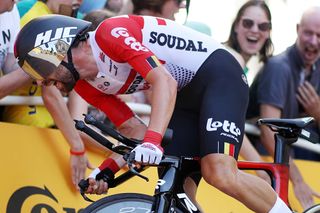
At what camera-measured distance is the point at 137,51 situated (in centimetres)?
522

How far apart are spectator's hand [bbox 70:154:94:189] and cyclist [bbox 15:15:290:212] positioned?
783mm

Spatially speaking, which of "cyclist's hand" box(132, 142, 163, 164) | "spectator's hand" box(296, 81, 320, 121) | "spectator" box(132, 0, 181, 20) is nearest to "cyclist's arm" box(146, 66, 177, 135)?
"cyclist's hand" box(132, 142, 163, 164)

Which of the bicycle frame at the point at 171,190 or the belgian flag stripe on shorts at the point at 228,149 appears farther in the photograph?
the belgian flag stripe on shorts at the point at 228,149

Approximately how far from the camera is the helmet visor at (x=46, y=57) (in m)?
5.33

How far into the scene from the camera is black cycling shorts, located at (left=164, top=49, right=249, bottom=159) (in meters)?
5.41

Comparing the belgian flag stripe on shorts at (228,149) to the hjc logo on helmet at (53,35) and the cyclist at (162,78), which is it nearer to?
the cyclist at (162,78)

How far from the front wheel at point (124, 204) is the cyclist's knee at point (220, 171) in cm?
37

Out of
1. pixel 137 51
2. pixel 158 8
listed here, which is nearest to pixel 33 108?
pixel 158 8

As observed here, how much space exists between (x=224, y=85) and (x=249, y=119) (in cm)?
237

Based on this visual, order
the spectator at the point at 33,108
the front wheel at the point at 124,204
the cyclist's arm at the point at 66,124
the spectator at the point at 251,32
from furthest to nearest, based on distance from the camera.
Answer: the spectator at the point at 251,32, the cyclist's arm at the point at 66,124, the spectator at the point at 33,108, the front wheel at the point at 124,204

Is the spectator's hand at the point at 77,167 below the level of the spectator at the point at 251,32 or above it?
below

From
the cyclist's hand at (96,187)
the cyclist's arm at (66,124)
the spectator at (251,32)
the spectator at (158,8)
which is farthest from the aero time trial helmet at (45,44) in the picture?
the spectator at (251,32)

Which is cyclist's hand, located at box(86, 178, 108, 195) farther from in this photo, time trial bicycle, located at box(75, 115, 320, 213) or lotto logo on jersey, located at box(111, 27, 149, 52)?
lotto logo on jersey, located at box(111, 27, 149, 52)

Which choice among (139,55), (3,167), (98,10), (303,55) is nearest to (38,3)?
(98,10)
